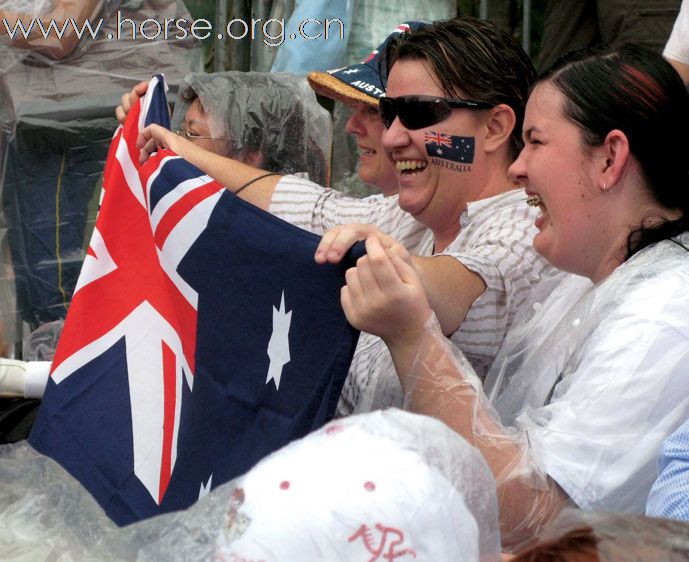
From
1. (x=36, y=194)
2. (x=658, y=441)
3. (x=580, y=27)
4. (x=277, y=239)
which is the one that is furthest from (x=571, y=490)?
(x=36, y=194)

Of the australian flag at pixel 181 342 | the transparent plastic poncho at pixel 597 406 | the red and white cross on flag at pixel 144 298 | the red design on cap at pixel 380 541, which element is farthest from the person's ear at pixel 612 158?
the red design on cap at pixel 380 541

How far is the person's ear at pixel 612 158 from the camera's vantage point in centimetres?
213

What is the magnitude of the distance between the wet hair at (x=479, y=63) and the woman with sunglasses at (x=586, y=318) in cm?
42

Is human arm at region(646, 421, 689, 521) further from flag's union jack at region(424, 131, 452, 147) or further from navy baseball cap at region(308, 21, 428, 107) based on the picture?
navy baseball cap at region(308, 21, 428, 107)

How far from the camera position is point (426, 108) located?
2729 mm

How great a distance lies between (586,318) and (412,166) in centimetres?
79

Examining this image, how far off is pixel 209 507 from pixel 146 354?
4.34 feet

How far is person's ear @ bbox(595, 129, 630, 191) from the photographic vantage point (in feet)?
7.00

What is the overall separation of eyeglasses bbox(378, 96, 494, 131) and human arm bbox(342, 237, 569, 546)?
727mm

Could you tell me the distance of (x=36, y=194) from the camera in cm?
477

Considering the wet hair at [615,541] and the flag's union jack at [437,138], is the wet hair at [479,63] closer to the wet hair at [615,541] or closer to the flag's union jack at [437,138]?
the flag's union jack at [437,138]

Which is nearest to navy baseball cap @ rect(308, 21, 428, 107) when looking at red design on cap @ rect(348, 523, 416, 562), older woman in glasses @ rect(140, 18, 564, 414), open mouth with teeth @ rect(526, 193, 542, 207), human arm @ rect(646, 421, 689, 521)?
older woman in glasses @ rect(140, 18, 564, 414)

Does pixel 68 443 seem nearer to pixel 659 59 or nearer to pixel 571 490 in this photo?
pixel 571 490

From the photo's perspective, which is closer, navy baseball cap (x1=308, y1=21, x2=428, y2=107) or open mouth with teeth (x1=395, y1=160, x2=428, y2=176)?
open mouth with teeth (x1=395, y1=160, x2=428, y2=176)
